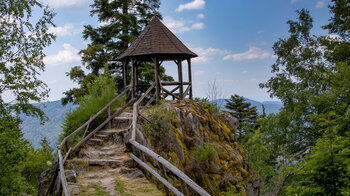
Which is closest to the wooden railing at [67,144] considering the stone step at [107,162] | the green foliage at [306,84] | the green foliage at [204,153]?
the stone step at [107,162]

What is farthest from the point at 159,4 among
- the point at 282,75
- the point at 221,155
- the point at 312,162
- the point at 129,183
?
the point at 312,162

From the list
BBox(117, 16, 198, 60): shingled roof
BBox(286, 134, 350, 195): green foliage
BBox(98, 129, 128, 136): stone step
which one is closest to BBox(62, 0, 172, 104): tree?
BBox(117, 16, 198, 60): shingled roof

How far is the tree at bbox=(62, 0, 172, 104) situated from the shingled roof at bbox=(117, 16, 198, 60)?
3.94 meters

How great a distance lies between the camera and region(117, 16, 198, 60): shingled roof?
12.0 meters

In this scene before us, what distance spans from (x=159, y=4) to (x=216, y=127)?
39.1 ft

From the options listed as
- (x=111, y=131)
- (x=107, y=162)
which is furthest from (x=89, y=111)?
(x=107, y=162)

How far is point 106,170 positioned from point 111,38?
13.3 metres

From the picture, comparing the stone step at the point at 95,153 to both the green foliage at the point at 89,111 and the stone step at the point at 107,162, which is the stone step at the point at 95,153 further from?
the green foliage at the point at 89,111

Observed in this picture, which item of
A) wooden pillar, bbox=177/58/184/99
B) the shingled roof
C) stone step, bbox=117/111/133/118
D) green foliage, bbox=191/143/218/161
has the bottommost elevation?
green foliage, bbox=191/143/218/161

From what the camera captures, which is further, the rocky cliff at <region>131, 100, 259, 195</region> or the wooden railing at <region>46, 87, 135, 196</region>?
the rocky cliff at <region>131, 100, 259, 195</region>

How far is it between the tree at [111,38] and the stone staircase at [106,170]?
841cm

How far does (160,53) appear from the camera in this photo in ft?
38.7

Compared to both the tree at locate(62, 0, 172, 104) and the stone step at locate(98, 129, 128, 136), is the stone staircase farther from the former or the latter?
the tree at locate(62, 0, 172, 104)

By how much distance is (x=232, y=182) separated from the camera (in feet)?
33.2
